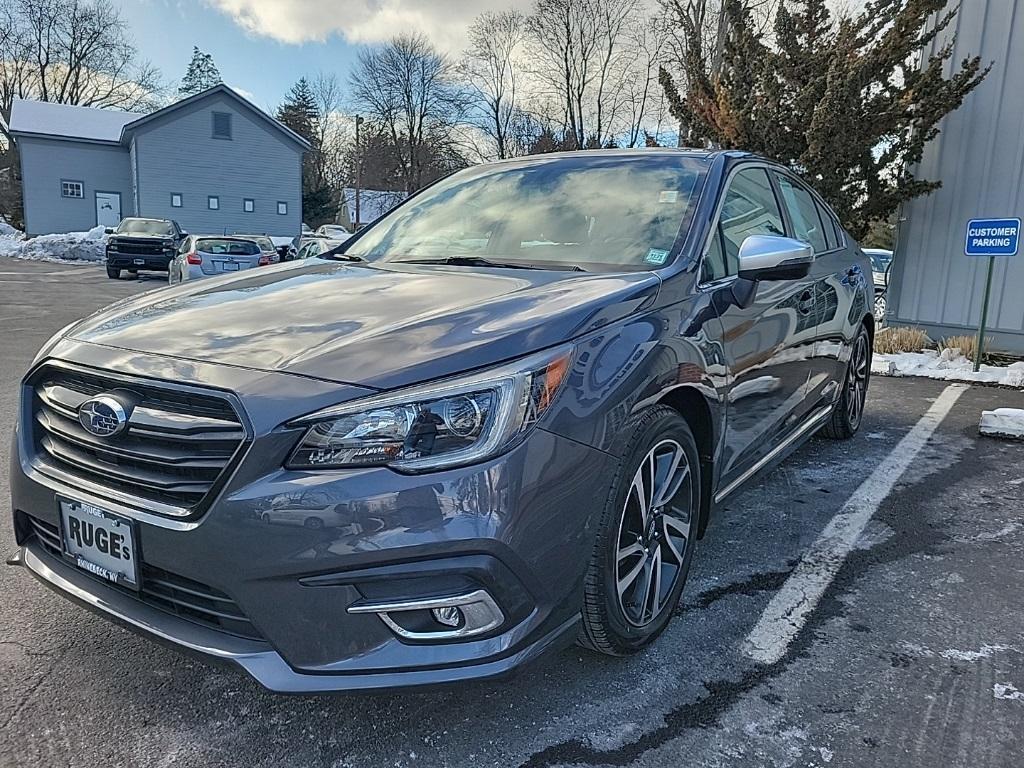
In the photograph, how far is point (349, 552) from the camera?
1.71 meters

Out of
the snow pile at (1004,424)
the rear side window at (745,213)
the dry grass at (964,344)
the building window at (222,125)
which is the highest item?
the building window at (222,125)

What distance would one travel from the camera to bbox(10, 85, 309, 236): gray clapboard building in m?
31.5

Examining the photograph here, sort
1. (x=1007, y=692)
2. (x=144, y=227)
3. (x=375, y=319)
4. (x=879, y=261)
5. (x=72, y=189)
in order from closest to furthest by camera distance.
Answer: (x=375, y=319)
(x=1007, y=692)
(x=879, y=261)
(x=144, y=227)
(x=72, y=189)

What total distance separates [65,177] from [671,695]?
37296 millimetres

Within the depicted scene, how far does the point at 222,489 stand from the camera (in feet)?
5.74

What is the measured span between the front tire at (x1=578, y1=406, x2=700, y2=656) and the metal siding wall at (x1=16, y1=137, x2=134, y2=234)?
36183mm

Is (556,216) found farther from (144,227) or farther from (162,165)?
(162,165)

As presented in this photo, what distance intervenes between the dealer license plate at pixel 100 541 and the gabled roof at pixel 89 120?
3334 centimetres

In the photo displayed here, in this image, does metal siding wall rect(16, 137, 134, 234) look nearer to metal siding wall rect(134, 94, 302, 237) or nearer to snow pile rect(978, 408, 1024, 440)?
metal siding wall rect(134, 94, 302, 237)

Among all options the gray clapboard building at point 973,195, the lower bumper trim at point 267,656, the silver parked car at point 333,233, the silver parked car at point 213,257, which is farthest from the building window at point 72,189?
the lower bumper trim at point 267,656

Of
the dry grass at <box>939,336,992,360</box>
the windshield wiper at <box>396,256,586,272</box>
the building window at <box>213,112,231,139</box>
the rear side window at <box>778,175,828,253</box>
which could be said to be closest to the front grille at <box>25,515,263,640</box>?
the windshield wiper at <box>396,256,586,272</box>

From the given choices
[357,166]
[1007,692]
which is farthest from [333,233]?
[1007,692]

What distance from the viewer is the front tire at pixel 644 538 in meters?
2.11

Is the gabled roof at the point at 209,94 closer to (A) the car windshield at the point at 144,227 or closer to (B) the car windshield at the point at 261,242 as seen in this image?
(A) the car windshield at the point at 144,227
